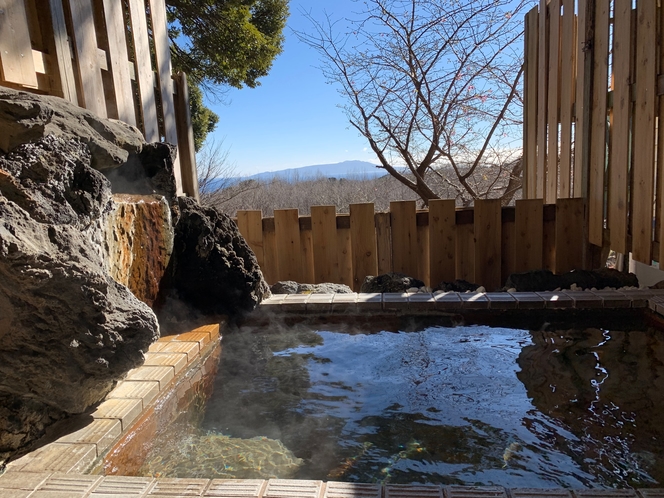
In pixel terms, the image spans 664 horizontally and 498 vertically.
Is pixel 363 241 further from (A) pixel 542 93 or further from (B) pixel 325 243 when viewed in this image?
(A) pixel 542 93

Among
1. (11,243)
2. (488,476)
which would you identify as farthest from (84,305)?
(488,476)

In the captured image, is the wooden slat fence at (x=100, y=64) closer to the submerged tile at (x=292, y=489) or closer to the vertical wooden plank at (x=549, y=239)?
the submerged tile at (x=292, y=489)

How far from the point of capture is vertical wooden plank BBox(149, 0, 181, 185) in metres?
4.12

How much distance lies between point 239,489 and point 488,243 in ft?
13.4

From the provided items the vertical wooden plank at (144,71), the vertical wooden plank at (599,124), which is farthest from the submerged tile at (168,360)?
the vertical wooden plank at (599,124)

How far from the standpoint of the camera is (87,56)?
3021 millimetres

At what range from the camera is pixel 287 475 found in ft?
5.80

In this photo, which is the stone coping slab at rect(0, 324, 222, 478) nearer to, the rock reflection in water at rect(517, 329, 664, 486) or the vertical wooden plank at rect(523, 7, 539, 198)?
the rock reflection in water at rect(517, 329, 664, 486)

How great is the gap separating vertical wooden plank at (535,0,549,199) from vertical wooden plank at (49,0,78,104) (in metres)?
4.90

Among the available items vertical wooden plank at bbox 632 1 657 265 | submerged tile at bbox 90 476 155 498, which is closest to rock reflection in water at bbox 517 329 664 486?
vertical wooden plank at bbox 632 1 657 265

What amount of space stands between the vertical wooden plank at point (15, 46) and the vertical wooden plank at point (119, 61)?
0.83m

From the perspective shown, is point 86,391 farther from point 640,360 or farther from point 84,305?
point 640,360

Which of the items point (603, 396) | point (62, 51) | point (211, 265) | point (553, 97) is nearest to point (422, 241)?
point (553, 97)

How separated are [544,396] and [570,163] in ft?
11.2
